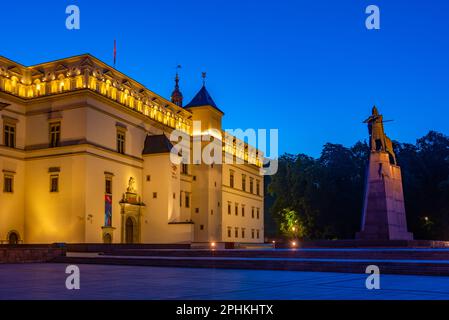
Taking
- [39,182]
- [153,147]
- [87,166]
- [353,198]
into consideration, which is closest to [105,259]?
[87,166]

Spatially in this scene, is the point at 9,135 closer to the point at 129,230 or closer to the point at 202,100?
the point at 129,230

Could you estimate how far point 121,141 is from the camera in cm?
4212

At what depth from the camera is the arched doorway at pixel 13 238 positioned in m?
37.0

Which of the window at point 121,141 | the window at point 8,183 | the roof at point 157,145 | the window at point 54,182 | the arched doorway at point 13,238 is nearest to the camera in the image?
the arched doorway at point 13,238

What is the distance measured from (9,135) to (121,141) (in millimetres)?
8174

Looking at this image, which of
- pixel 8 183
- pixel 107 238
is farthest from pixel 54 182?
pixel 107 238

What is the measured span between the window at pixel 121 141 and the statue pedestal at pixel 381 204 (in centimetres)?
1968

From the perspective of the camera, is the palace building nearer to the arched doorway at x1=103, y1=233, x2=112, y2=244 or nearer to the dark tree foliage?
the arched doorway at x1=103, y1=233, x2=112, y2=244

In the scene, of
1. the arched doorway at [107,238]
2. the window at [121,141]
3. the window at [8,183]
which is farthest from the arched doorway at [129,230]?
the window at [8,183]

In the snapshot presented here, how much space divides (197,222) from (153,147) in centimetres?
1032

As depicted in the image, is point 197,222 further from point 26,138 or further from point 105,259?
point 105,259

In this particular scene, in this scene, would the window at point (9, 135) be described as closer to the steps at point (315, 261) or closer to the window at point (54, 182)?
the window at point (54, 182)

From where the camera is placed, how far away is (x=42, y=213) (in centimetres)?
3809

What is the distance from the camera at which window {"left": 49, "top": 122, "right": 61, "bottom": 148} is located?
127 ft
